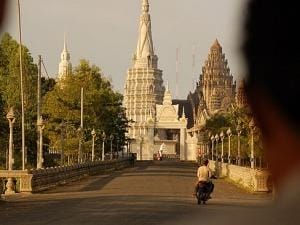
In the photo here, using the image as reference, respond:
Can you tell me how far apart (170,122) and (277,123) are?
126985 mm

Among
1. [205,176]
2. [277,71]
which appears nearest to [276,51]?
[277,71]

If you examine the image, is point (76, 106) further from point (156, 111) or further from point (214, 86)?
point (156, 111)

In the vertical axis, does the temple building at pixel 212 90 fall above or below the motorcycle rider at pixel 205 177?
above

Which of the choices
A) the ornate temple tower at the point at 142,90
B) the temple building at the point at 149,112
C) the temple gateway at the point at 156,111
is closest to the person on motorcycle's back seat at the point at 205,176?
the temple gateway at the point at 156,111

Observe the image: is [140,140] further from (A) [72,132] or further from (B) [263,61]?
(B) [263,61]

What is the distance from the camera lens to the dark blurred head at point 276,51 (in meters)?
1.15

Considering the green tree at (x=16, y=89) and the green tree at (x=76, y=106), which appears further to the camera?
the green tree at (x=76, y=106)

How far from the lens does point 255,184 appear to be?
27.5 metres

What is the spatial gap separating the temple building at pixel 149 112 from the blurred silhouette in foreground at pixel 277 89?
12041 centimetres

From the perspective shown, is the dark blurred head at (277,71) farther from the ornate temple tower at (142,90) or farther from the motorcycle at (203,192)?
the ornate temple tower at (142,90)

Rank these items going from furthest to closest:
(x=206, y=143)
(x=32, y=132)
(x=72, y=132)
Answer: (x=206, y=143) < (x=72, y=132) < (x=32, y=132)

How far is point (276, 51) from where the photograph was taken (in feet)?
3.85

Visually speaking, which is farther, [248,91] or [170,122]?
[170,122]

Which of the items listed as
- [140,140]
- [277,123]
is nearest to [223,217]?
[277,123]
